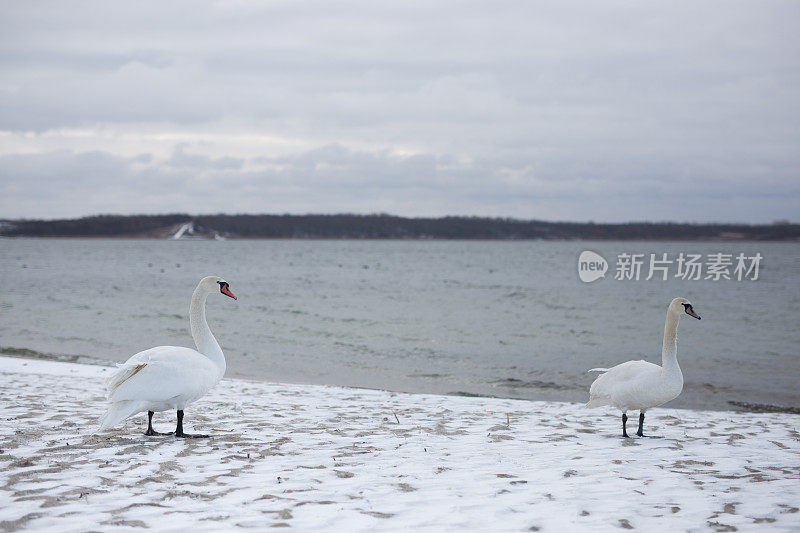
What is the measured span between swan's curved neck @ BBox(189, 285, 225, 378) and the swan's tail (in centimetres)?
108

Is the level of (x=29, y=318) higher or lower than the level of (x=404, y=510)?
lower

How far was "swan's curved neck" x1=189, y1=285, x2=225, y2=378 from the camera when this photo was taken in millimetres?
7613

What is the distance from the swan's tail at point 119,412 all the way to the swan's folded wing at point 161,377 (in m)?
0.07

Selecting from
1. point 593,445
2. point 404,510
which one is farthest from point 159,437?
point 593,445

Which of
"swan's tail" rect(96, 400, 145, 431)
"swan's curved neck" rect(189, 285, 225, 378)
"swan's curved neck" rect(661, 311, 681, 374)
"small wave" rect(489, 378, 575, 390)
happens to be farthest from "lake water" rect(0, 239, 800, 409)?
"swan's tail" rect(96, 400, 145, 431)

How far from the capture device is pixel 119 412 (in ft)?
21.4

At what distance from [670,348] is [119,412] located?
6.04 meters

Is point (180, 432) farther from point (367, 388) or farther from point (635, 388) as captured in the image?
point (367, 388)

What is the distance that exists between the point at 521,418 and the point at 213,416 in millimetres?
4029

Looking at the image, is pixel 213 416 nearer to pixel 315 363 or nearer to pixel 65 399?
pixel 65 399

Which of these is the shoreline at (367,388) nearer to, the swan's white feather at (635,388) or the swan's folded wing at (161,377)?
the swan's white feather at (635,388)

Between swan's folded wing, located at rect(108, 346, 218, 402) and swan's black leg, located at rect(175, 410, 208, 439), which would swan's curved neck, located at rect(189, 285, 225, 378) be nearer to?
swan's folded wing, located at rect(108, 346, 218, 402)

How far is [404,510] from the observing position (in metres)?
4.89

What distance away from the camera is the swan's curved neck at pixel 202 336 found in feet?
25.0
